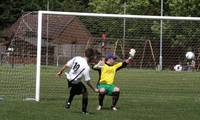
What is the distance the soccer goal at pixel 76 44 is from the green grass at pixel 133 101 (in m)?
0.30

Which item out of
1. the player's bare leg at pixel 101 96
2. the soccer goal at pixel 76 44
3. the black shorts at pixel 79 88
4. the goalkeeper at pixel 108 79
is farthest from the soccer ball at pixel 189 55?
the black shorts at pixel 79 88

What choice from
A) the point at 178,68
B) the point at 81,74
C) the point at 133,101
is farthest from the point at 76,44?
the point at 81,74

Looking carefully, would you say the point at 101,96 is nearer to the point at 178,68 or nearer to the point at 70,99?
the point at 70,99

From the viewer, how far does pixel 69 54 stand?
22.4m

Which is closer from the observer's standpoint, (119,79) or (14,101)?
(14,101)

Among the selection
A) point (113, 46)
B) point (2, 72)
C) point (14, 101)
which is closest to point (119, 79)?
point (113, 46)

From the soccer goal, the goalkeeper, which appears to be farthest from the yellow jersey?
the soccer goal

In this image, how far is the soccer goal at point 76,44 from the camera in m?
20.4

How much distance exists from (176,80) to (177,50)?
311 centimetres

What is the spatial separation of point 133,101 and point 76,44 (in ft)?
16.0

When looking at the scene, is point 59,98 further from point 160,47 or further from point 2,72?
point 160,47

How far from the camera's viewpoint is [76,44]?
22.4 metres

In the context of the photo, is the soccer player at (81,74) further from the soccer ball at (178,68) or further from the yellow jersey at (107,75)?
the soccer ball at (178,68)

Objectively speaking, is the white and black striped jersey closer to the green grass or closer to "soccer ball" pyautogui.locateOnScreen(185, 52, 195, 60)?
the green grass
